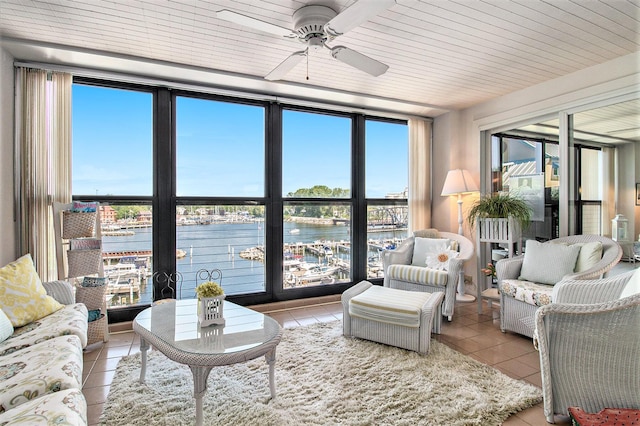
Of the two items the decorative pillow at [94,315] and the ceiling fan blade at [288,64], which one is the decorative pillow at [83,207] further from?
the ceiling fan blade at [288,64]

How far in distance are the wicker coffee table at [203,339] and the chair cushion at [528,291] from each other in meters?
2.24

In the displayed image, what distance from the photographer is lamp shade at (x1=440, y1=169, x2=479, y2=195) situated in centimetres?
426

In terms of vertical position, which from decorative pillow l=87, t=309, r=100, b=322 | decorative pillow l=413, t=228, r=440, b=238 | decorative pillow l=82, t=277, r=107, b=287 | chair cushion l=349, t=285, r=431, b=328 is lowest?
decorative pillow l=87, t=309, r=100, b=322

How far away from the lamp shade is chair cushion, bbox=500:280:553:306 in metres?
1.39

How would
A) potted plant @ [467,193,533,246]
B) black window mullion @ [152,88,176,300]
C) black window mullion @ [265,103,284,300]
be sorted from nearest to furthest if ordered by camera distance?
black window mullion @ [152,88,176,300]
potted plant @ [467,193,533,246]
black window mullion @ [265,103,284,300]

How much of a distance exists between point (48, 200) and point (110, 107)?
1.08 meters

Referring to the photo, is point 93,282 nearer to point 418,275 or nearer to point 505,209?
point 418,275

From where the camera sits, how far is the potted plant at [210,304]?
214 centimetres

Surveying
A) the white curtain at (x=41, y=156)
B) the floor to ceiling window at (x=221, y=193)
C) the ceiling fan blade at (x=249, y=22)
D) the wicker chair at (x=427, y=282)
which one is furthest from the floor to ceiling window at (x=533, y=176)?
the white curtain at (x=41, y=156)

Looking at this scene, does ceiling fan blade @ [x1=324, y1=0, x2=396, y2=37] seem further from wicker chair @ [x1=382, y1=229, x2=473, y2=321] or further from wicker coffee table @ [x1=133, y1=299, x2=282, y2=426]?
wicker chair @ [x1=382, y1=229, x2=473, y2=321]

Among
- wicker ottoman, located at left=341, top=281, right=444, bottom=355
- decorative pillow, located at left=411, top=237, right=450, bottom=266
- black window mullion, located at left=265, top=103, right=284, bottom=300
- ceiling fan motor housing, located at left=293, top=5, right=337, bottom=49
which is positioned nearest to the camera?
ceiling fan motor housing, located at left=293, top=5, right=337, bottom=49

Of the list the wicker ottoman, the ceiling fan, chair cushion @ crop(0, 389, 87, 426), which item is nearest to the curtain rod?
the ceiling fan

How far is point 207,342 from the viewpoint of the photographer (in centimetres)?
188

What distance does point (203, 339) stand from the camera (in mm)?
1930
